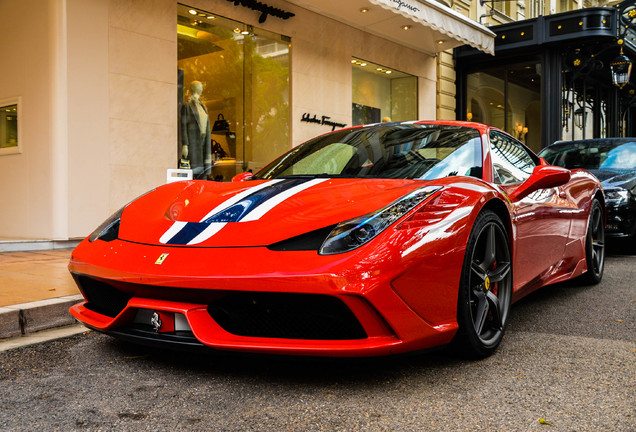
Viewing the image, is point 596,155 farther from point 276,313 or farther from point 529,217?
point 276,313

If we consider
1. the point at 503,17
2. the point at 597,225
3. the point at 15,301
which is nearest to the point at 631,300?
the point at 597,225

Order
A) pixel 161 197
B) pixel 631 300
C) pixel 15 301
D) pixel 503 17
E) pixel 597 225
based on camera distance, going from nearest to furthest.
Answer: pixel 161 197 → pixel 15 301 → pixel 631 300 → pixel 597 225 → pixel 503 17

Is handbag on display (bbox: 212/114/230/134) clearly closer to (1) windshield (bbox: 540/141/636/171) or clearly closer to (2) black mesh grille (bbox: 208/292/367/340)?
(1) windshield (bbox: 540/141/636/171)

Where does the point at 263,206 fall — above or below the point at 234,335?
above

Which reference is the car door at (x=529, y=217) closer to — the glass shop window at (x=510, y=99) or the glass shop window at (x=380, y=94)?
the glass shop window at (x=380, y=94)

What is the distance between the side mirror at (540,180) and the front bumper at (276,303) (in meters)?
1.15

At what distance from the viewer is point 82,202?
7090 millimetres

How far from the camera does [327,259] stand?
215cm

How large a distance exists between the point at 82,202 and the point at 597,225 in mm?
5533

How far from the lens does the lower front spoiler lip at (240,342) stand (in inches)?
84.2

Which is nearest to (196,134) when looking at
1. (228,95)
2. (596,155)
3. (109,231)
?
(228,95)

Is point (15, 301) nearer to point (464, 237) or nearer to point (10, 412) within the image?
point (10, 412)

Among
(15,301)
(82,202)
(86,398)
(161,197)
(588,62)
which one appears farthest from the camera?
(588,62)

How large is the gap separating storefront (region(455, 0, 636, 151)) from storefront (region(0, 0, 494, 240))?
296cm
